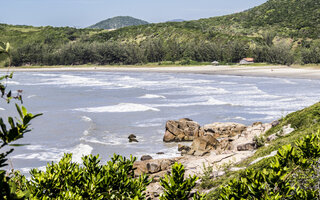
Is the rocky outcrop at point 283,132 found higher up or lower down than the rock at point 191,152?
higher up

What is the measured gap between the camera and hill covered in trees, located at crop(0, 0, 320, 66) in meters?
95.8

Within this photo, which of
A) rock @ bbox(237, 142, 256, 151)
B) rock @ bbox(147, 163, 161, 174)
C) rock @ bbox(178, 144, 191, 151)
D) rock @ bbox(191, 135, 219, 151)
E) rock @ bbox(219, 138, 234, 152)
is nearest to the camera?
rock @ bbox(147, 163, 161, 174)

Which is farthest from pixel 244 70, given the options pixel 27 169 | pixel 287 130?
pixel 27 169

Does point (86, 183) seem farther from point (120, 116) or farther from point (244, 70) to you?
point (244, 70)

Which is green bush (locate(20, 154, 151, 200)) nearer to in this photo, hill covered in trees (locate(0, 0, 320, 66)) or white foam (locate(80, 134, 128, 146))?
white foam (locate(80, 134, 128, 146))

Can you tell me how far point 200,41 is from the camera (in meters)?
110

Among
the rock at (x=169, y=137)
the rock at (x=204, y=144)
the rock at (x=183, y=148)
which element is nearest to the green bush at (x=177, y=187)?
the rock at (x=204, y=144)

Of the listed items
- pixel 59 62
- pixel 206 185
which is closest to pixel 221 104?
pixel 206 185

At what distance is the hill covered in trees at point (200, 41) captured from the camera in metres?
95.8

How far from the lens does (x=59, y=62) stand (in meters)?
120

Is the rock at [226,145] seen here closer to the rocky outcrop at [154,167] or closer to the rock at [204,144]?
the rock at [204,144]

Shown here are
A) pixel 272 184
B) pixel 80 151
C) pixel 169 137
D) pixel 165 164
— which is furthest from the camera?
pixel 169 137

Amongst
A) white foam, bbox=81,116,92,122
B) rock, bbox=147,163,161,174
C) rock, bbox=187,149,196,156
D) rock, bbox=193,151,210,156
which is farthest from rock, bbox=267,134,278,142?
white foam, bbox=81,116,92,122

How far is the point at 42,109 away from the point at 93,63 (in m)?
82.7
